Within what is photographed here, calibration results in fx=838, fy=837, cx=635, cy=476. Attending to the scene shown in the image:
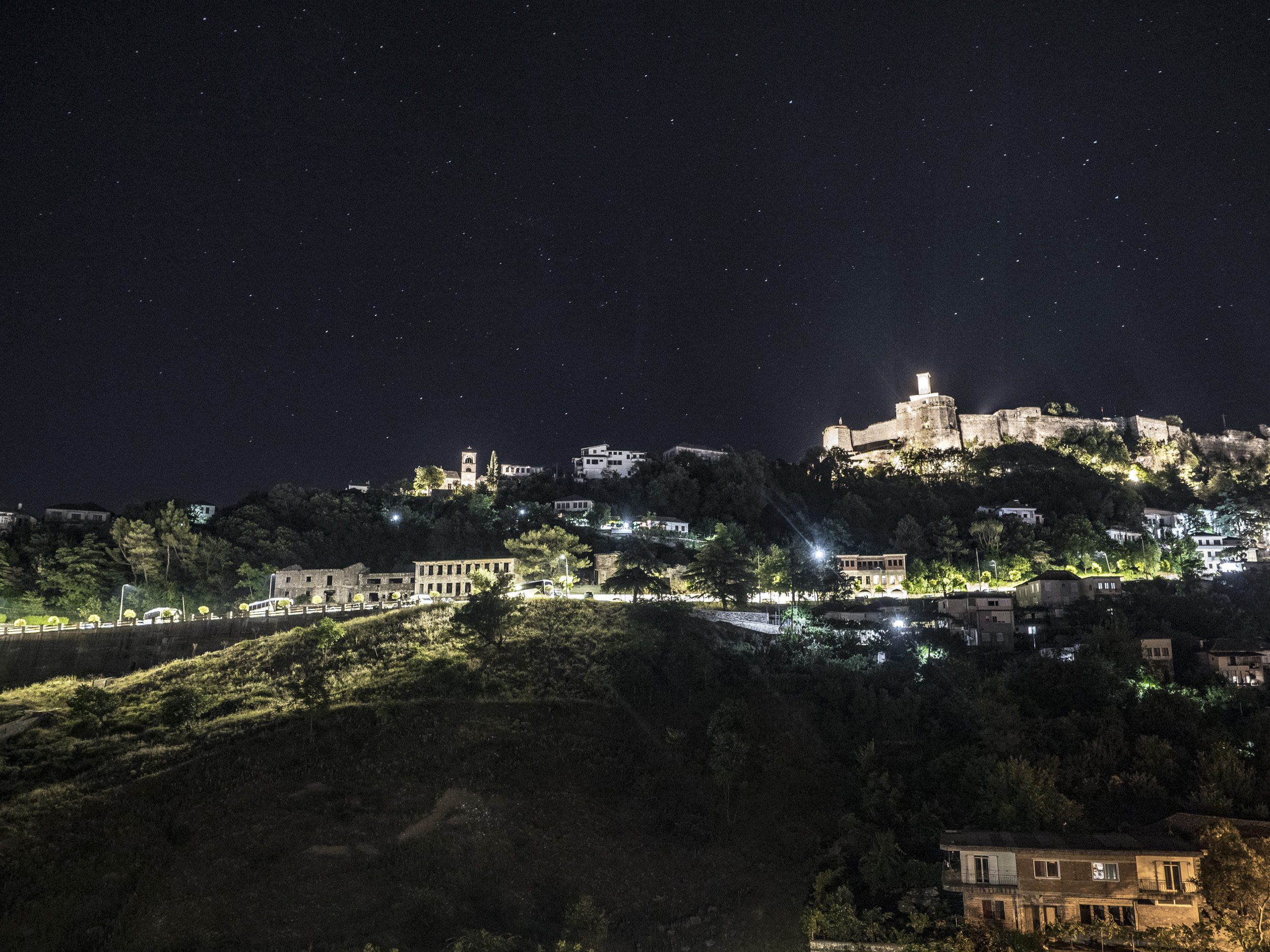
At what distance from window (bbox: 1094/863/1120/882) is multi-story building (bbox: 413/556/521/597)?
4211 cm

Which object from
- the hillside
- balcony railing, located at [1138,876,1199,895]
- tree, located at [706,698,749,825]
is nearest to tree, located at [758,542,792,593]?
the hillside

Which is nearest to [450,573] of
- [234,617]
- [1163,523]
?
[234,617]

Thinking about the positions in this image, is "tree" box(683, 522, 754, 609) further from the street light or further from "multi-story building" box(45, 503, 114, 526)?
"multi-story building" box(45, 503, 114, 526)

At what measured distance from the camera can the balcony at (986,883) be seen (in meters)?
24.9

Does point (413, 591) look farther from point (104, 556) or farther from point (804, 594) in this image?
point (804, 594)

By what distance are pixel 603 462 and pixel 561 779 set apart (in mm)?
68580

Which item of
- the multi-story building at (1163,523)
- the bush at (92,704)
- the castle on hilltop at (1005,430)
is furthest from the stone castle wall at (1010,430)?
the bush at (92,704)

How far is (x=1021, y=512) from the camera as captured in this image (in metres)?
74.7

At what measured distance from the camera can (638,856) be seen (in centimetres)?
2969

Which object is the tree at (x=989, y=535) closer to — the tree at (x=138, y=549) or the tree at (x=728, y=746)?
the tree at (x=728, y=746)

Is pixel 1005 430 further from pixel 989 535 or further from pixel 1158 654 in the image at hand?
pixel 1158 654

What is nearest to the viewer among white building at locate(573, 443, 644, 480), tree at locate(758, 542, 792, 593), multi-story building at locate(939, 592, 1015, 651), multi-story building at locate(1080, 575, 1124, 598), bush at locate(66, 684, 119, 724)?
bush at locate(66, 684, 119, 724)

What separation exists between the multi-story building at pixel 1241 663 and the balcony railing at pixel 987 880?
24615 mm

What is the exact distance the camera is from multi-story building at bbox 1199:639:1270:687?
41469 mm
